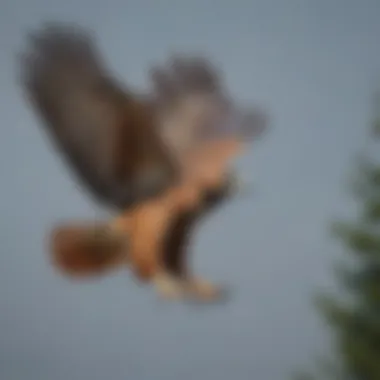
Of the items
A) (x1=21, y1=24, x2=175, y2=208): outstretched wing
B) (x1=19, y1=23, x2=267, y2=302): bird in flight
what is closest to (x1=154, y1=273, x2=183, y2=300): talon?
(x1=19, y1=23, x2=267, y2=302): bird in flight

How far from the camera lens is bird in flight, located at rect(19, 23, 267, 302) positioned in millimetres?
2131

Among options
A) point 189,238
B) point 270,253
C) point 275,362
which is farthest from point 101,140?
point 275,362

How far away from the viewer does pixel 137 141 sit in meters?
2.14

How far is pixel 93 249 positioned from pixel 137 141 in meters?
0.23

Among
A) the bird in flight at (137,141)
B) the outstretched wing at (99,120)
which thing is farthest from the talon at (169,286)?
the outstretched wing at (99,120)

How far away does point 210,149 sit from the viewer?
2145 millimetres

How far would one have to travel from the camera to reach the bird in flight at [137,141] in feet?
6.99

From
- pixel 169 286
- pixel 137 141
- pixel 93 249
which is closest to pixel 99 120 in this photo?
pixel 137 141

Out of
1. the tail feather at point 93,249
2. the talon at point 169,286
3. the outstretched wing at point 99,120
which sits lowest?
the talon at point 169,286

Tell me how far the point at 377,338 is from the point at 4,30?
97cm

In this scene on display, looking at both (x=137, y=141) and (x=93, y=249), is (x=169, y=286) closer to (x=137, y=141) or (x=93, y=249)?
(x=93, y=249)

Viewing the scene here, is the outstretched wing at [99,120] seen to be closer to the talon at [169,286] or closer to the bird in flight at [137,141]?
the bird in flight at [137,141]

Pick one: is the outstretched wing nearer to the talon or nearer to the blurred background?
the blurred background

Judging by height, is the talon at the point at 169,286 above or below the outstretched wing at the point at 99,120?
below
